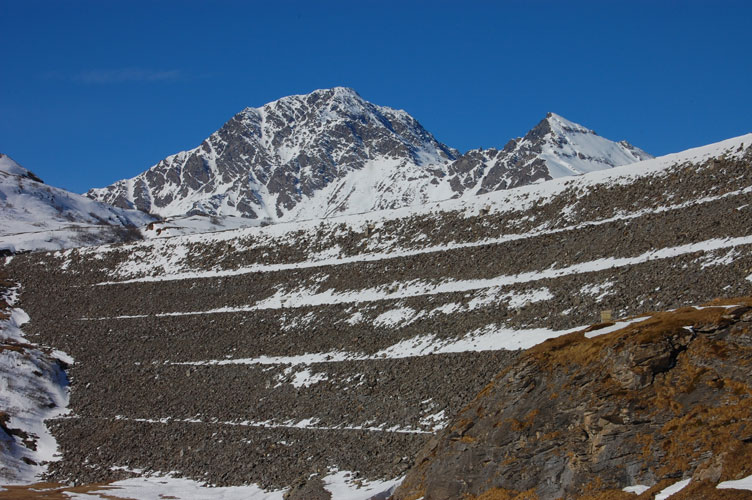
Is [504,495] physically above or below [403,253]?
below

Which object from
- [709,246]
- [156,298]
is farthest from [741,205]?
[156,298]

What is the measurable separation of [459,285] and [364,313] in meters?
8.37

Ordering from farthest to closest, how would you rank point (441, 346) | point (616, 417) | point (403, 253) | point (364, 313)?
1. point (403, 253)
2. point (364, 313)
3. point (441, 346)
4. point (616, 417)

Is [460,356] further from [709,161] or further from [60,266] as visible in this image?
[60,266]

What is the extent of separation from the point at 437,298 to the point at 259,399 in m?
16.3

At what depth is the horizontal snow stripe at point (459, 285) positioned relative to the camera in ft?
169

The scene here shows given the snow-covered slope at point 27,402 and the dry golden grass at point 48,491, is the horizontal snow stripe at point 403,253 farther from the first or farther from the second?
the dry golden grass at point 48,491

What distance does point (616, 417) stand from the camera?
935 inches

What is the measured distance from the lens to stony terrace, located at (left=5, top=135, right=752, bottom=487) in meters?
46.8

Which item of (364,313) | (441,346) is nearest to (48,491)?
(364,313)

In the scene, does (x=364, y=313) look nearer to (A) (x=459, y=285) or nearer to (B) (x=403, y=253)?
(A) (x=459, y=285)

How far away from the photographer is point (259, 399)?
2181 inches

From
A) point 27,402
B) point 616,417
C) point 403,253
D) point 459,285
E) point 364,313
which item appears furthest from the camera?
point 403,253

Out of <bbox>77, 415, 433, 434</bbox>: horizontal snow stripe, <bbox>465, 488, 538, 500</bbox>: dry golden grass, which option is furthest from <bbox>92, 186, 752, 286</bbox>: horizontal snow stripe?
<bbox>465, 488, 538, 500</bbox>: dry golden grass
